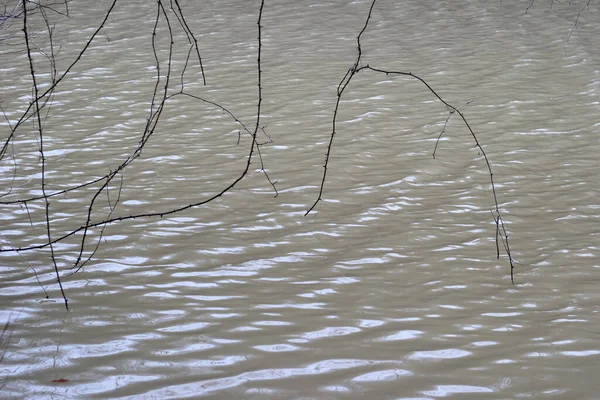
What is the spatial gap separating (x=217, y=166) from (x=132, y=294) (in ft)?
6.16

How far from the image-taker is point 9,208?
4.76 m

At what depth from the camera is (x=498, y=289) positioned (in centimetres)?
381

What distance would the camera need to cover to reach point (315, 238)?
14.4ft

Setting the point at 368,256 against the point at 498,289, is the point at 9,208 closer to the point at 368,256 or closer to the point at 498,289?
the point at 368,256

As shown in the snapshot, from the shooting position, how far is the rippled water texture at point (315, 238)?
124 inches

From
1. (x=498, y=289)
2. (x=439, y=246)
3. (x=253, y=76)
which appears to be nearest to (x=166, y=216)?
(x=439, y=246)

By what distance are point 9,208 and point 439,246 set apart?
2.40m

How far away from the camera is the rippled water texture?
Result: 3.16m

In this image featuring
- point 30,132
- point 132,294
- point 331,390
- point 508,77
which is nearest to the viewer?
point 331,390

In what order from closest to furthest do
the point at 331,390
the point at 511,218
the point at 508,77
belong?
the point at 331,390
the point at 511,218
the point at 508,77

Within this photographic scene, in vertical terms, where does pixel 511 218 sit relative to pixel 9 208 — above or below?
below

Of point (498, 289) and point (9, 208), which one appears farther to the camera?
point (9, 208)

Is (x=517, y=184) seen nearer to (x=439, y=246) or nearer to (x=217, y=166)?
(x=439, y=246)

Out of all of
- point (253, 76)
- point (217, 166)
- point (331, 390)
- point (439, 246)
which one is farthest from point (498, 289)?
point (253, 76)
